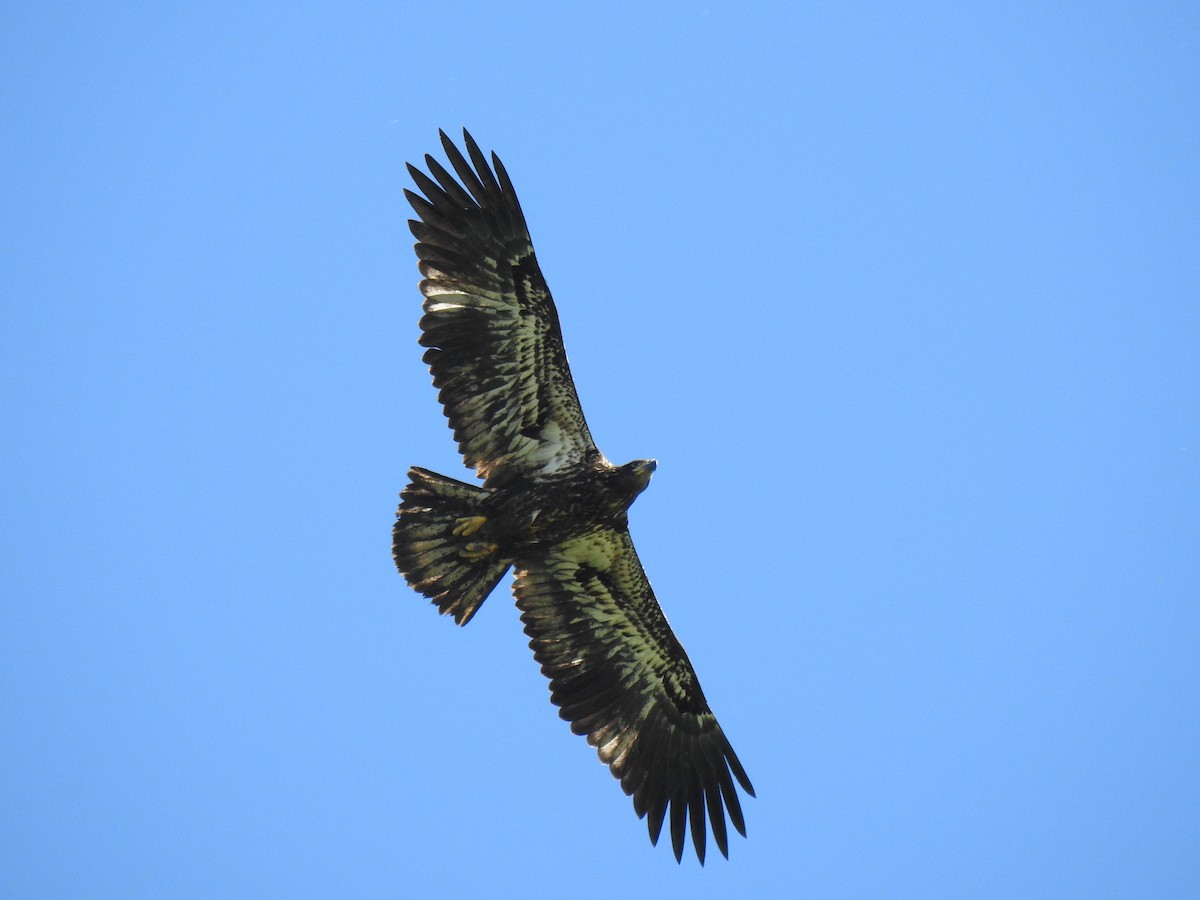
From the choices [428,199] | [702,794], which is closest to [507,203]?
[428,199]

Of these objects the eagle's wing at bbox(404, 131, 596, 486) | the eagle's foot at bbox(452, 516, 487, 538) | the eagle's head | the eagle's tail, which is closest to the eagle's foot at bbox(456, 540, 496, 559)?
the eagle's tail

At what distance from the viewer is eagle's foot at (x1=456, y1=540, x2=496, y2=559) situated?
1005 cm

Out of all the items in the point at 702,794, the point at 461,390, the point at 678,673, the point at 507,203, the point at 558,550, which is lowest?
the point at 702,794

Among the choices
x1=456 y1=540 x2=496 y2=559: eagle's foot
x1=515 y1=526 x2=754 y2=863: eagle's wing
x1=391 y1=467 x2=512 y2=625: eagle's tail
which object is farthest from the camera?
x1=515 y1=526 x2=754 y2=863: eagle's wing

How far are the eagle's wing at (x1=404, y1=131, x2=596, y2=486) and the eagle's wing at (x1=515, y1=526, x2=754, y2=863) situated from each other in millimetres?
981

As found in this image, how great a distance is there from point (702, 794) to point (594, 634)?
5.28ft

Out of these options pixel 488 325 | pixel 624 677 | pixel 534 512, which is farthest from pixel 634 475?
pixel 624 677

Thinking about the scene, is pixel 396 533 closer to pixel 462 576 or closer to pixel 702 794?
pixel 462 576

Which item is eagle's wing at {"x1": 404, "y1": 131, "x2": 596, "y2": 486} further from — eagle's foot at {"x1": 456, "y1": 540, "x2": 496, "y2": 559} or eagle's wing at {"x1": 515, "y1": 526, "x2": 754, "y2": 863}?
eagle's wing at {"x1": 515, "y1": 526, "x2": 754, "y2": 863}

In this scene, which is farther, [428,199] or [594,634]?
[594,634]

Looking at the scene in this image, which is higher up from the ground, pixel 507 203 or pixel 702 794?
pixel 507 203

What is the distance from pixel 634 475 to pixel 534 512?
0.85 meters

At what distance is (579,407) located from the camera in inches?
406

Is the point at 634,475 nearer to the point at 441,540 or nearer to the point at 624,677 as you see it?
the point at 441,540
